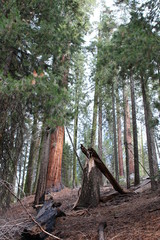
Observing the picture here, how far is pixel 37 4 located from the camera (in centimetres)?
627

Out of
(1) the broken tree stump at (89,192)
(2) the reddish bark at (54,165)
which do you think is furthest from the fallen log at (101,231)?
(2) the reddish bark at (54,165)

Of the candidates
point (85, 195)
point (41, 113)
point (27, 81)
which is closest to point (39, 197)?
point (85, 195)

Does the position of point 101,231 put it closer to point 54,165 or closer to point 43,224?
point 43,224

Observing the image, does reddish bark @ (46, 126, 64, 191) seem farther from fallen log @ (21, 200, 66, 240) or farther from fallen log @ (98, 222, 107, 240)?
fallen log @ (98, 222, 107, 240)

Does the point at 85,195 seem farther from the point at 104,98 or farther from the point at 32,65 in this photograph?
the point at 104,98

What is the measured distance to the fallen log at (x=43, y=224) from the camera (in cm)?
333

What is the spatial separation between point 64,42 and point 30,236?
5.81 metres

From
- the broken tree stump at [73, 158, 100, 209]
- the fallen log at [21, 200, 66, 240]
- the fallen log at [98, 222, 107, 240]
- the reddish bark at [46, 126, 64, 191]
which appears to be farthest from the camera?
the reddish bark at [46, 126, 64, 191]

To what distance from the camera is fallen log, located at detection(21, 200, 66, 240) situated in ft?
10.9

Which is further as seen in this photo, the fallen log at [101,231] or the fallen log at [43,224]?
the fallen log at [43,224]

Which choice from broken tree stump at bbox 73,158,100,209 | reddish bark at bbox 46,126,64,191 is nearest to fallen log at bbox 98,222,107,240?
broken tree stump at bbox 73,158,100,209

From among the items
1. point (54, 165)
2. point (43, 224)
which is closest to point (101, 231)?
point (43, 224)

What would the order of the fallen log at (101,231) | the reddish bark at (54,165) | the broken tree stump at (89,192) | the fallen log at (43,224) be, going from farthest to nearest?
the reddish bark at (54,165), the broken tree stump at (89,192), the fallen log at (43,224), the fallen log at (101,231)

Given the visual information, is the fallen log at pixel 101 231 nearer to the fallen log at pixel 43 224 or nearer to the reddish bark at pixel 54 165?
the fallen log at pixel 43 224
